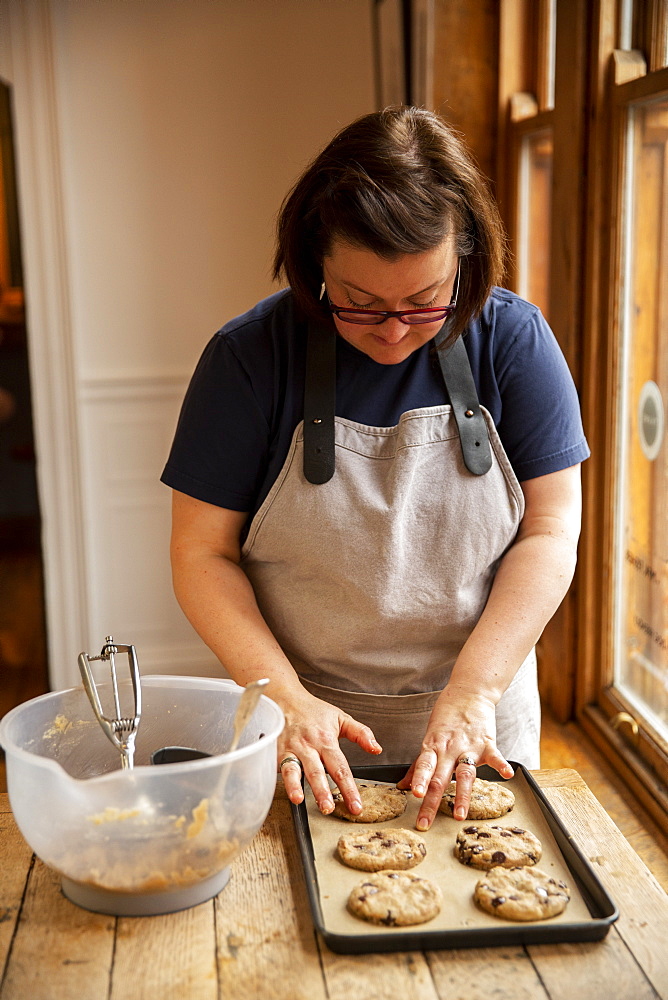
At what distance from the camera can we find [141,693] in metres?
1.07

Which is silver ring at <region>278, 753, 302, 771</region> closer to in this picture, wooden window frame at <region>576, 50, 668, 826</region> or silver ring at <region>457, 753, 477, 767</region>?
silver ring at <region>457, 753, 477, 767</region>

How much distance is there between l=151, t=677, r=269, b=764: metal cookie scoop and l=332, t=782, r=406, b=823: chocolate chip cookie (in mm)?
166

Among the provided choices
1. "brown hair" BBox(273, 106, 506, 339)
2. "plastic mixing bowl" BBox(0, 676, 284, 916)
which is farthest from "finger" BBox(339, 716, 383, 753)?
"brown hair" BBox(273, 106, 506, 339)

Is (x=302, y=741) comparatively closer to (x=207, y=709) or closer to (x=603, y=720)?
(x=207, y=709)

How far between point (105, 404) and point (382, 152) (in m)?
2.43

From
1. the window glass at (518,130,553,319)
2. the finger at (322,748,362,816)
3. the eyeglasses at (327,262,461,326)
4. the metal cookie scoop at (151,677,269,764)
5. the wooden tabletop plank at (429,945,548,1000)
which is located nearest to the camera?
the wooden tabletop plank at (429,945,548,1000)

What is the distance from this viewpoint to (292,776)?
42.9 inches


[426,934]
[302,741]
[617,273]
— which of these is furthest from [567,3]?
[426,934]

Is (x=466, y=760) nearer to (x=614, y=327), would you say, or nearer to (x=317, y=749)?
(x=317, y=749)

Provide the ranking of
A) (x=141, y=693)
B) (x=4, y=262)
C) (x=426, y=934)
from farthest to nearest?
(x=4, y=262) → (x=141, y=693) → (x=426, y=934)

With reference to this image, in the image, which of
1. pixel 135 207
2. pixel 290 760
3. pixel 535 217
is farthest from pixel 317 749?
pixel 135 207

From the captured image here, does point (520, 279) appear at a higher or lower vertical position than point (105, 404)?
higher

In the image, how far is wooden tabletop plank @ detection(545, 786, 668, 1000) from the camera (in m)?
0.85

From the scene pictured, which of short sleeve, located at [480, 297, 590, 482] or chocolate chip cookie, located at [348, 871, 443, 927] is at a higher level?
short sleeve, located at [480, 297, 590, 482]
